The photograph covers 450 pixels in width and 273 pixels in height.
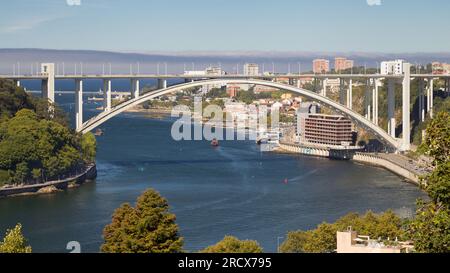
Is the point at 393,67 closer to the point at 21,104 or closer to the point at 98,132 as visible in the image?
the point at 98,132

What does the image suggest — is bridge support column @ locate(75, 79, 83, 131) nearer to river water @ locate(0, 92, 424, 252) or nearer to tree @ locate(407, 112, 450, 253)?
river water @ locate(0, 92, 424, 252)

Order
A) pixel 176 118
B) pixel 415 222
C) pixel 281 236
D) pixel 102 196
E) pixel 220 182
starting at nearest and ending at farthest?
pixel 415 222, pixel 281 236, pixel 102 196, pixel 220 182, pixel 176 118

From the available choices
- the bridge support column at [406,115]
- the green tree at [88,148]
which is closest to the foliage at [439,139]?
the green tree at [88,148]

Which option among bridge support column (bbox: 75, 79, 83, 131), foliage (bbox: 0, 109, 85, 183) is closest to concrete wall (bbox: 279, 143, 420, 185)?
foliage (bbox: 0, 109, 85, 183)

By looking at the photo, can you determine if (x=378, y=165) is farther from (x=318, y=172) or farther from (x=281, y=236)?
(x=281, y=236)

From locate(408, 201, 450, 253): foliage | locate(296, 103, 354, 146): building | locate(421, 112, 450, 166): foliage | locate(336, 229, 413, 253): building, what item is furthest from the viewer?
locate(296, 103, 354, 146): building
